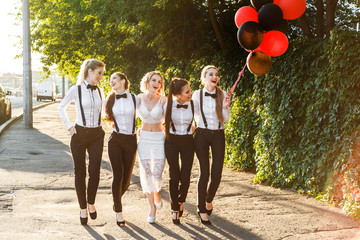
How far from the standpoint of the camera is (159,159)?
5.29m

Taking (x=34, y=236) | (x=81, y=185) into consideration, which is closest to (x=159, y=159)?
(x=81, y=185)

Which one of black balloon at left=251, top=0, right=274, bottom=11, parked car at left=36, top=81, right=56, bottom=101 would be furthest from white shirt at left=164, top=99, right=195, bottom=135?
parked car at left=36, top=81, right=56, bottom=101

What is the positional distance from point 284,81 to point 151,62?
25.8 feet

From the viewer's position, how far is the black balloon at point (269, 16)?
5328 millimetres

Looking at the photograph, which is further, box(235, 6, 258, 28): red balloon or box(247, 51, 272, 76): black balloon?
box(235, 6, 258, 28): red balloon

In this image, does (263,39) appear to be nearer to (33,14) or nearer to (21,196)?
(21,196)

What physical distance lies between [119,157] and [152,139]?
435 mm

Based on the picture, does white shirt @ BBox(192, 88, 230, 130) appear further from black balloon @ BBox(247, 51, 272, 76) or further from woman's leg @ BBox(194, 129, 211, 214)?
black balloon @ BBox(247, 51, 272, 76)

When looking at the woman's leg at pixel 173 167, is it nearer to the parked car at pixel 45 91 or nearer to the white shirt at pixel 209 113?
the white shirt at pixel 209 113

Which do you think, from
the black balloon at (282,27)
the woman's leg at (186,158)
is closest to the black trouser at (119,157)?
the woman's leg at (186,158)

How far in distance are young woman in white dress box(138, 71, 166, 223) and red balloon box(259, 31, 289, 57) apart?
1348 millimetres

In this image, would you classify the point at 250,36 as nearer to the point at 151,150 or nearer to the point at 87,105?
the point at 151,150

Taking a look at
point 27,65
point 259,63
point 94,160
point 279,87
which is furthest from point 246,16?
point 27,65

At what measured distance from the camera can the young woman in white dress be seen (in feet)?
17.3
